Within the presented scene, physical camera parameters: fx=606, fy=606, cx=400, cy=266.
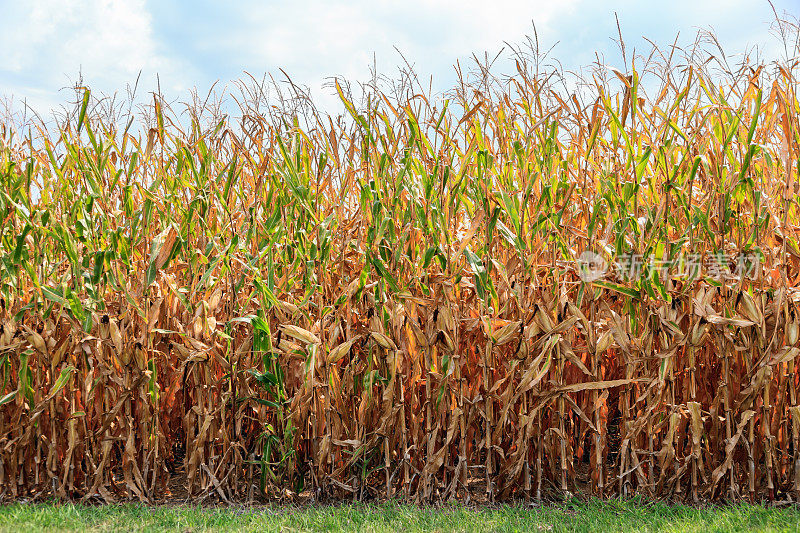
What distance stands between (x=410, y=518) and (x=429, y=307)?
890mm

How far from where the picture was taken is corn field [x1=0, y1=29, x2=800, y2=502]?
8.54 ft

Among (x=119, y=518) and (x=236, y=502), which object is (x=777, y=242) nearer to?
(x=236, y=502)

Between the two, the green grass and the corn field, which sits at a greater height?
the corn field

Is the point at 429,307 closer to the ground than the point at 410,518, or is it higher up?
higher up

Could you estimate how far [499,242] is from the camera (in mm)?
2684

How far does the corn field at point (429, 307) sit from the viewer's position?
8.54 ft

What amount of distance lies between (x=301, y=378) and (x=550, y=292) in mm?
1183

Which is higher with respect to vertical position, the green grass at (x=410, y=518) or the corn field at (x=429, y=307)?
the corn field at (x=429, y=307)

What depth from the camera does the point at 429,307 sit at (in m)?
2.67

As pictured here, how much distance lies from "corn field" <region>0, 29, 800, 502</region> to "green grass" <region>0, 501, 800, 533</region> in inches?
4.5

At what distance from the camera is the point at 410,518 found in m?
2.54

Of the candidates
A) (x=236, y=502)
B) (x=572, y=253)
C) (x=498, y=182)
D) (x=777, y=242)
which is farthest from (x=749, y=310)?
(x=236, y=502)

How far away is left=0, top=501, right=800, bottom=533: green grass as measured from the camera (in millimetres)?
2453

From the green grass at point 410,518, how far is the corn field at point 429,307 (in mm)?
114
